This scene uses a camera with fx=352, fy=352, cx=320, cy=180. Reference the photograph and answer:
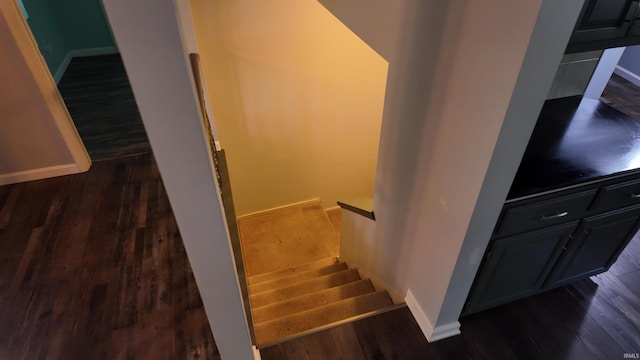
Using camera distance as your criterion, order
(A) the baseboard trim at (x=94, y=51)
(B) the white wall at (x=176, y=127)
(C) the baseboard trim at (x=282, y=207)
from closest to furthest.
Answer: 1. (B) the white wall at (x=176, y=127)
2. (C) the baseboard trim at (x=282, y=207)
3. (A) the baseboard trim at (x=94, y=51)

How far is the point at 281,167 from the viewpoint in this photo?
3.83 metres

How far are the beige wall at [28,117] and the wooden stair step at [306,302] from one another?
205cm

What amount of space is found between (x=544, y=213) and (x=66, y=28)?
6377 mm

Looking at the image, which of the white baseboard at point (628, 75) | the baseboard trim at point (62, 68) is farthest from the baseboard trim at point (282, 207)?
the white baseboard at point (628, 75)

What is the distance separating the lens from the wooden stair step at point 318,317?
2016 millimetres

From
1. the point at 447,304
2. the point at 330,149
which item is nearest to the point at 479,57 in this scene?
the point at 447,304

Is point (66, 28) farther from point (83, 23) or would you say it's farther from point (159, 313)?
point (159, 313)

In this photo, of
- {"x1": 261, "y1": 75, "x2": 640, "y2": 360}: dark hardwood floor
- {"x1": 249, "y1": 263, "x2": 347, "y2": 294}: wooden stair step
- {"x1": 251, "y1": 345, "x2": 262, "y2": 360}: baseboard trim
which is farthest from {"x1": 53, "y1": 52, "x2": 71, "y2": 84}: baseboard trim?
{"x1": 261, "y1": 75, "x2": 640, "y2": 360}: dark hardwood floor

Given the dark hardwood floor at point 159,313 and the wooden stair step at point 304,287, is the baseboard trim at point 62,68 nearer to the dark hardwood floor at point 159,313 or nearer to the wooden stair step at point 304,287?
the dark hardwood floor at point 159,313

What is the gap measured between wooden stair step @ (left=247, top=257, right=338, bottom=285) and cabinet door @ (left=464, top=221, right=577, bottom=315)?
162 centimetres

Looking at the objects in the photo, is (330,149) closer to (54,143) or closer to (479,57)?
(54,143)

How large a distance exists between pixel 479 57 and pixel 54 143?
3.18 metres

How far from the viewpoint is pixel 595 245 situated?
178 centimetres

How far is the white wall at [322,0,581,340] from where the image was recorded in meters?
1.02
